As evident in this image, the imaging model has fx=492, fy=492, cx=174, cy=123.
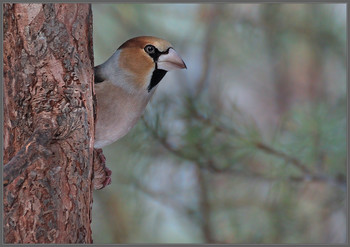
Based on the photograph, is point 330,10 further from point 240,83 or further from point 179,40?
point 240,83

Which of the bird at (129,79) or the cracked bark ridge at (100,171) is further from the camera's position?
the bird at (129,79)

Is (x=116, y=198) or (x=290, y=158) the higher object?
(x=290, y=158)

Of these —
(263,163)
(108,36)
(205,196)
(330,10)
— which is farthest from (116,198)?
(330,10)

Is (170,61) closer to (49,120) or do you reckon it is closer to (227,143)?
(227,143)

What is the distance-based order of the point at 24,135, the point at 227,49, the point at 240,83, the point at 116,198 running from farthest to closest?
the point at 240,83 < the point at 227,49 < the point at 116,198 < the point at 24,135

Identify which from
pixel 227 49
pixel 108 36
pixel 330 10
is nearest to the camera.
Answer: pixel 330 10

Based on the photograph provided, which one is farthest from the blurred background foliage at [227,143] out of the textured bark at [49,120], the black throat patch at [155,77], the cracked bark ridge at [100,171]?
the textured bark at [49,120]

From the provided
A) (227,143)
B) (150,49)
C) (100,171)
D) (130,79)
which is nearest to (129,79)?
(130,79)

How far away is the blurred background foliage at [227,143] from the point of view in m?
1.85

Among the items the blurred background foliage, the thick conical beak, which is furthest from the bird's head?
the blurred background foliage

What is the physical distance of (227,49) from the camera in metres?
3.02

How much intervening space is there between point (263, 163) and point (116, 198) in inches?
29.0

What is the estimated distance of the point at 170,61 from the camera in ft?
5.19

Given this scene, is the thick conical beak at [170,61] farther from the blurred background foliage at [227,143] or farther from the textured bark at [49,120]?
the textured bark at [49,120]
